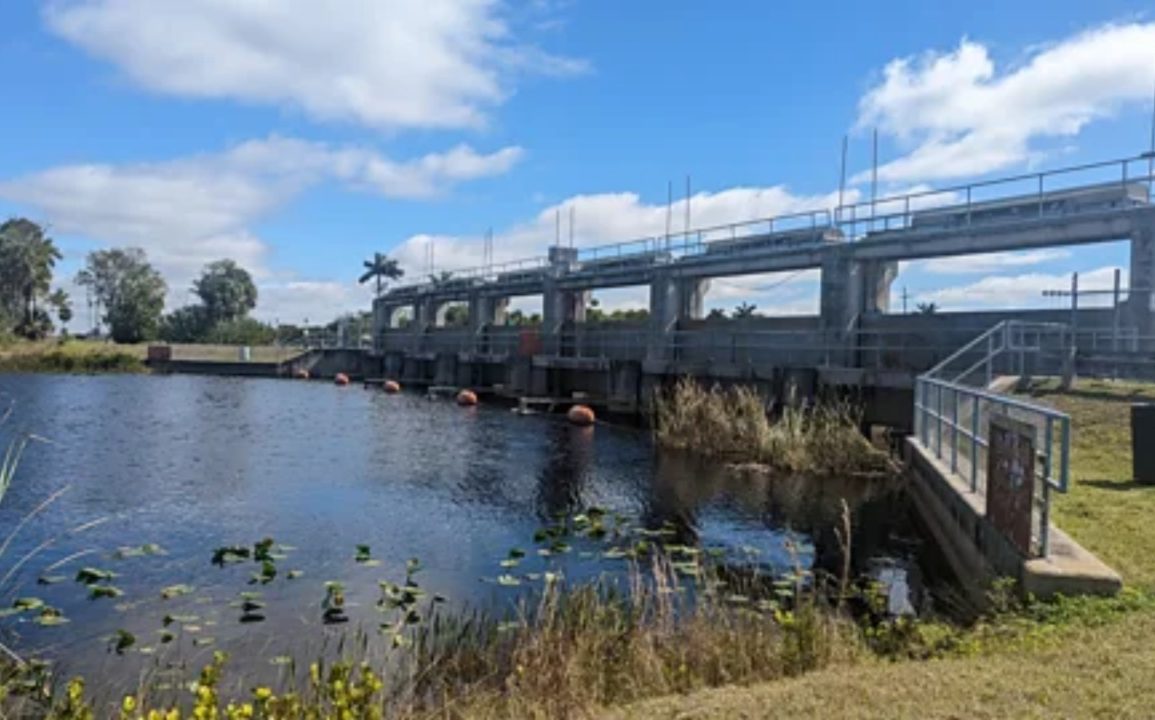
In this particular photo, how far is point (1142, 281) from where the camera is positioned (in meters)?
19.2

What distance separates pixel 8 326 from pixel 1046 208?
266ft

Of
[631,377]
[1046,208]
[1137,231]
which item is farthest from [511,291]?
[1137,231]

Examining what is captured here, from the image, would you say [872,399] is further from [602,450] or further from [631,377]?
[631,377]

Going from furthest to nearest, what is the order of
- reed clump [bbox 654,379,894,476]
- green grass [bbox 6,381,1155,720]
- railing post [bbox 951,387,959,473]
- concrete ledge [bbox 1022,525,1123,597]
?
reed clump [bbox 654,379,894,476]
railing post [bbox 951,387,959,473]
concrete ledge [bbox 1022,525,1123,597]
green grass [bbox 6,381,1155,720]

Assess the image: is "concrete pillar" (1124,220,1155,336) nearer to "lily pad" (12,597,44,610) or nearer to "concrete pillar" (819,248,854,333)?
"concrete pillar" (819,248,854,333)

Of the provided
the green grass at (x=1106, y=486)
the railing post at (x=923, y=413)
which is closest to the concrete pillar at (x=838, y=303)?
the green grass at (x=1106, y=486)

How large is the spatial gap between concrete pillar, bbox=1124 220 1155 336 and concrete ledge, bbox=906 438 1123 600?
7609 millimetres

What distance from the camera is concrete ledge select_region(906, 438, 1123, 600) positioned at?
6.66 meters

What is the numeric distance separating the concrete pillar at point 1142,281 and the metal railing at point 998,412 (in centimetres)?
139

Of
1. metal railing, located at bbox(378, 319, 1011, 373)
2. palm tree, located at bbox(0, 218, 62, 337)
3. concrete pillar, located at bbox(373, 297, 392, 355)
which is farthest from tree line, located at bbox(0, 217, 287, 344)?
metal railing, located at bbox(378, 319, 1011, 373)

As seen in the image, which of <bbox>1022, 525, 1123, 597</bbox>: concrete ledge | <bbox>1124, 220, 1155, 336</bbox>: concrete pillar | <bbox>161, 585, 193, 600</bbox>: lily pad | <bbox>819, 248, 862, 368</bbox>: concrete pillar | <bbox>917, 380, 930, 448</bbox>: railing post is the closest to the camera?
<bbox>1022, 525, 1123, 597</bbox>: concrete ledge

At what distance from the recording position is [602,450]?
24141mm

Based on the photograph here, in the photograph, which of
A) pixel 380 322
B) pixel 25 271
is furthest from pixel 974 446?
pixel 25 271

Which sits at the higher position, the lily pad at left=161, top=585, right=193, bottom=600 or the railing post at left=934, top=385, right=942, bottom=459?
the railing post at left=934, top=385, right=942, bottom=459
